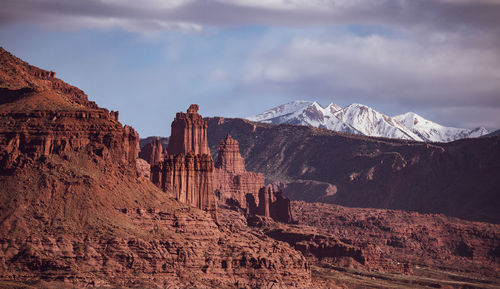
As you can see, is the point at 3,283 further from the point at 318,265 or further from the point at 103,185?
the point at 318,265

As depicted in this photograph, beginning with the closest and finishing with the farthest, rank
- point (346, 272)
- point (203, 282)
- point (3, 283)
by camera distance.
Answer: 1. point (3, 283)
2. point (203, 282)
3. point (346, 272)

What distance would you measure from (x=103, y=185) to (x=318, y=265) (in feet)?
232

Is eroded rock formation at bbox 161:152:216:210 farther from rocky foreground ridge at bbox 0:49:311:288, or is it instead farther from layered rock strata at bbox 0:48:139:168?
layered rock strata at bbox 0:48:139:168

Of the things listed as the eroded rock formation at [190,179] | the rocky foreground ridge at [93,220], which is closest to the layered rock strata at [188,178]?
the eroded rock formation at [190,179]

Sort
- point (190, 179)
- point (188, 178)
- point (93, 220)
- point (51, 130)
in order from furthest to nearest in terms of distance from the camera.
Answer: point (190, 179) → point (188, 178) → point (51, 130) → point (93, 220)

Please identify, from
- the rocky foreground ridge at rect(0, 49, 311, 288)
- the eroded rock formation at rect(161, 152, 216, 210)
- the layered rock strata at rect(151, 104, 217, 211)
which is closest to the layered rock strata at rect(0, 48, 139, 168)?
the rocky foreground ridge at rect(0, 49, 311, 288)

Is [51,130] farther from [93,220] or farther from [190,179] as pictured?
[190,179]

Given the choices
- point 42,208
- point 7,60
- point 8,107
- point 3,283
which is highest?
point 7,60

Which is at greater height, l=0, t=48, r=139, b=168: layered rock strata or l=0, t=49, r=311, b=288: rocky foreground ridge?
l=0, t=48, r=139, b=168: layered rock strata

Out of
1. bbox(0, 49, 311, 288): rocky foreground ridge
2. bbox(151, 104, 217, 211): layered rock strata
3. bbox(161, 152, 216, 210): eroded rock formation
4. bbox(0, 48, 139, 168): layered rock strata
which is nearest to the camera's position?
bbox(0, 49, 311, 288): rocky foreground ridge

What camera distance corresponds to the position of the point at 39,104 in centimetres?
13500

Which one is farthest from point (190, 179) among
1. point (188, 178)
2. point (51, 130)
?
point (51, 130)

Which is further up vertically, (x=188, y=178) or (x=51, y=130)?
(x=51, y=130)

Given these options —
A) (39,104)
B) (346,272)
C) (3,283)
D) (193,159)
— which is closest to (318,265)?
(346,272)
